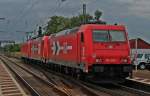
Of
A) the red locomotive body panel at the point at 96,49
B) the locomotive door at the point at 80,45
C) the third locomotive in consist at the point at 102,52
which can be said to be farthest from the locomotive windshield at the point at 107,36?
the locomotive door at the point at 80,45

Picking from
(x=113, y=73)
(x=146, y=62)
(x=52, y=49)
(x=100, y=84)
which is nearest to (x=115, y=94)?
(x=113, y=73)

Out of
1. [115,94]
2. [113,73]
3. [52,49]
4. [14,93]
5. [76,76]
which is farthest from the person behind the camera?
[52,49]

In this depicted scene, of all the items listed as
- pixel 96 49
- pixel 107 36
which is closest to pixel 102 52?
pixel 96 49

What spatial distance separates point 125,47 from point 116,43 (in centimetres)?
52

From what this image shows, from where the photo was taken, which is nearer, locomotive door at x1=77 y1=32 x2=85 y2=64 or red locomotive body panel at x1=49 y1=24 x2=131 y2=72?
red locomotive body panel at x1=49 y1=24 x2=131 y2=72

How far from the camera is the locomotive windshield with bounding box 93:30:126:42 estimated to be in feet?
76.7

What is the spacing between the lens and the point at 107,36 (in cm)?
2352

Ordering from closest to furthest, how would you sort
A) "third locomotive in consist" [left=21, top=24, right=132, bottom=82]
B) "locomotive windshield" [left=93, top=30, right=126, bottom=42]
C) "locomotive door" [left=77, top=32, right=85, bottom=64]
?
"third locomotive in consist" [left=21, top=24, right=132, bottom=82] → "locomotive windshield" [left=93, top=30, right=126, bottom=42] → "locomotive door" [left=77, top=32, right=85, bottom=64]

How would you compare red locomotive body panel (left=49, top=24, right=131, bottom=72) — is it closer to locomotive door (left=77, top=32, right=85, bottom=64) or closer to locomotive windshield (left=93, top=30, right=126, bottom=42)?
locomotive door (left=77, top=32, right=85, bottom=64)

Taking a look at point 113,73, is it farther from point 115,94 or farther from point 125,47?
point 115,94

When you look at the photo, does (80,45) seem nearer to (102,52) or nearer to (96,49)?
(96,49)

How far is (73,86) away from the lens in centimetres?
2350

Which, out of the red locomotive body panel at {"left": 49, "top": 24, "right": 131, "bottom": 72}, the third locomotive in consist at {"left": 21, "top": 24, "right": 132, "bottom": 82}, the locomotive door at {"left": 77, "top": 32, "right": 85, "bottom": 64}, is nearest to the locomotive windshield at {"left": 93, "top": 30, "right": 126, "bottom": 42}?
the third locomotive in consist at {"left": 21, "top": 24, "right": 132, "bottom": 82}

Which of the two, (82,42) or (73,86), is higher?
(82,42)
